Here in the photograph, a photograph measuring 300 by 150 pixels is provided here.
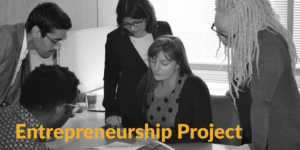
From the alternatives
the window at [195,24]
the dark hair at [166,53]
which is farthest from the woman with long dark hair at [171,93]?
the window at [195,24]

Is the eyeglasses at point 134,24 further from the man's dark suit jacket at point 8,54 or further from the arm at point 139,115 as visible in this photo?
the man's dark suit jacket at point 8,54

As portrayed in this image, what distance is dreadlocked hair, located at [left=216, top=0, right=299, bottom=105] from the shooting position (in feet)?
4.07

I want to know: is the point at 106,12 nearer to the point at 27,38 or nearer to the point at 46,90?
the point at 27,38

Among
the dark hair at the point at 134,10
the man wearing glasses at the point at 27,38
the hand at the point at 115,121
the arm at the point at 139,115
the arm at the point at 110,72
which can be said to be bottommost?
the hand at the point at 115,121

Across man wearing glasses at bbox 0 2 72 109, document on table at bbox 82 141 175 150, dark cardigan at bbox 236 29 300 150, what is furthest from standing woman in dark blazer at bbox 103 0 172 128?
dark cardigan at bbox 236 29 300 150

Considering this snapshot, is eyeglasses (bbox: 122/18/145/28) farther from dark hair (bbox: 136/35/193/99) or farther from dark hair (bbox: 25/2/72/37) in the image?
dark hair (bbox: 25/2/72/37)

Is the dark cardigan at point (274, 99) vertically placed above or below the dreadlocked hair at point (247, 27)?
below

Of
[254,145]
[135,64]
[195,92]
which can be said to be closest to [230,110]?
[195,92]

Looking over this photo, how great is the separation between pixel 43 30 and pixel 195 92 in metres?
0.86

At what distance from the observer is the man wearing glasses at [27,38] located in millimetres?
1760

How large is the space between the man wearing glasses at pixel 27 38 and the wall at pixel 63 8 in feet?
1.42

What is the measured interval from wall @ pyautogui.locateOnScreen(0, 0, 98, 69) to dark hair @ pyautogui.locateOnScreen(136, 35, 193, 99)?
809mm

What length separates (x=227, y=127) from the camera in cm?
198

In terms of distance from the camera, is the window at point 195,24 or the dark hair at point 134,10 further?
the window at point 195,24
